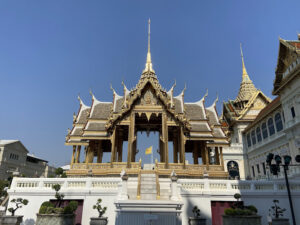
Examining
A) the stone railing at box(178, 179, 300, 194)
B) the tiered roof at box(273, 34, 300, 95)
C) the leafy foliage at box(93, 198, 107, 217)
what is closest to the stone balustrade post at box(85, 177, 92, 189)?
the leafy foliage at box(93, 198, 107, 217)

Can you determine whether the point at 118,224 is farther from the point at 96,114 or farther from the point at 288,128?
the point at 288,128

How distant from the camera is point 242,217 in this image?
7652 mm

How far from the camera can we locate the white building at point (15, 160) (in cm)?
4052

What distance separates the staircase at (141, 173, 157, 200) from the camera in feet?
34.9

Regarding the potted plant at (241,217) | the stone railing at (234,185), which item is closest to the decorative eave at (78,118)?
the stone railing at (234,185)

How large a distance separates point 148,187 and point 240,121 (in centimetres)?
2676

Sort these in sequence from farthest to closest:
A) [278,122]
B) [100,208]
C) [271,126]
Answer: [271,126]
[278,122]
[100,208]

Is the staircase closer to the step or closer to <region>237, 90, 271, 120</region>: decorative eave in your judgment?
the step

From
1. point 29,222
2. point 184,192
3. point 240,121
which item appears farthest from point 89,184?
point 240,121

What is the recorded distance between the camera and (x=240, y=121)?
33.8 m

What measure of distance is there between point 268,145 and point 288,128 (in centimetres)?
607

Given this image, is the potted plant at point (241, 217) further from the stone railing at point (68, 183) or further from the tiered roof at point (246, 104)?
the tiered roof at point (246, 104)

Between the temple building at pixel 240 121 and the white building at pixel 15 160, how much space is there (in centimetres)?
3226

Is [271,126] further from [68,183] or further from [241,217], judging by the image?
[68,183]
